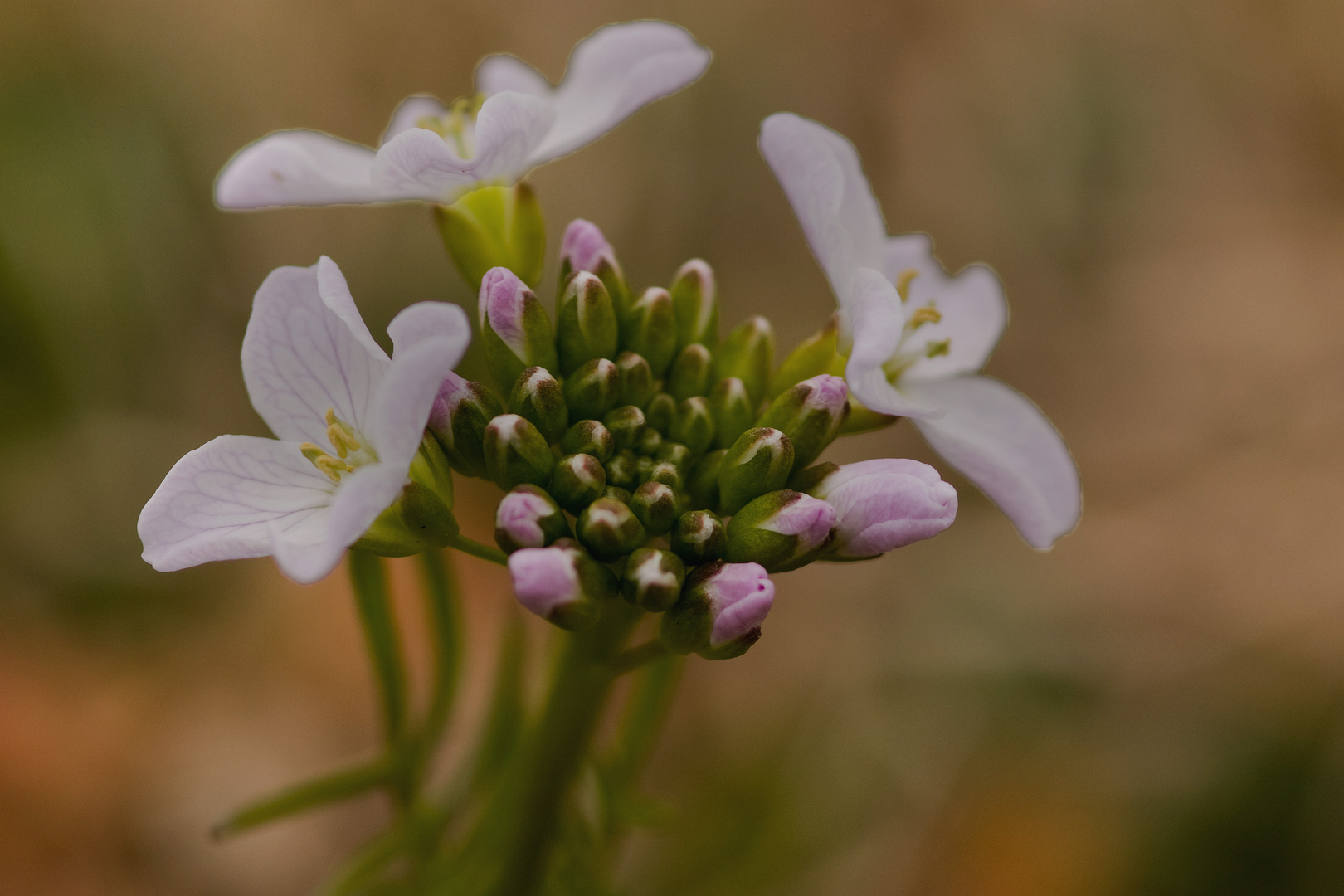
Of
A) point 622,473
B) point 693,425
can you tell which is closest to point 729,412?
point 693,425

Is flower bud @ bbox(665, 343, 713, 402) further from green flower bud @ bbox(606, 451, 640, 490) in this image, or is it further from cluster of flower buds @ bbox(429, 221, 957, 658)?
green flower bud @ bbox(606, 451, 640, 490)

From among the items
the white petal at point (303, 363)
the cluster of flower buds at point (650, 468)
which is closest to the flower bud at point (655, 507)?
the cluster of flower buds at point (650, 468)

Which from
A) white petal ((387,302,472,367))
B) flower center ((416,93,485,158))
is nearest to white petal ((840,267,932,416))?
white petal ((387,302,472,367))

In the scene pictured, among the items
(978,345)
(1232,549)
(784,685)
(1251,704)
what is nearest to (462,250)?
(978,345)

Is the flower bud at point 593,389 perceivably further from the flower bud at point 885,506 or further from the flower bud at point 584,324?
the flower bud at point 885,506

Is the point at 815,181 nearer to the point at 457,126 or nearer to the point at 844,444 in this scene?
the point at 457,126
